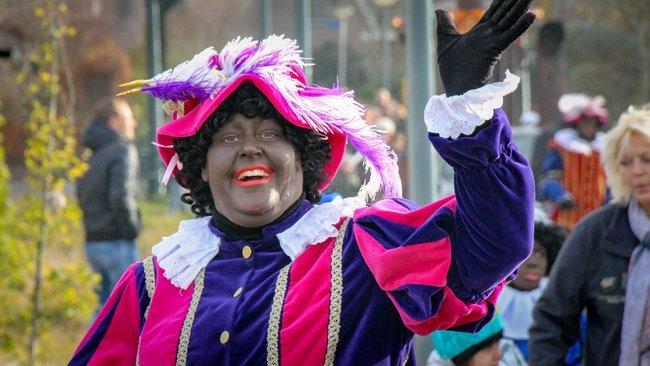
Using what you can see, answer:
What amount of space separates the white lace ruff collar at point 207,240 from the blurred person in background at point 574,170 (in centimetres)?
585

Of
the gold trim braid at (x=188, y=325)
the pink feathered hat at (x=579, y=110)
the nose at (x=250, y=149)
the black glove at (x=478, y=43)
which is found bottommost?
the gold trim braid at (x=188, y=325)

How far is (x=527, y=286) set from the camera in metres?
5.96

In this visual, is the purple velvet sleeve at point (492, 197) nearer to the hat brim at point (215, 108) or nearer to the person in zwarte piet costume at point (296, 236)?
the person in zwarte piet costume at point (296, 236)

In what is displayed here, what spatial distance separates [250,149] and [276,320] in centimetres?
43

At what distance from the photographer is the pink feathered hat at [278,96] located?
11.2 ft

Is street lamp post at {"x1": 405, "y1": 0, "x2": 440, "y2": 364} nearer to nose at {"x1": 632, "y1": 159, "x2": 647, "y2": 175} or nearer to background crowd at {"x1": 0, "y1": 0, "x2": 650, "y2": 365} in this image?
background crowd at {"x1": 0, "y1": 0, "x2": 650, "y2": 365}

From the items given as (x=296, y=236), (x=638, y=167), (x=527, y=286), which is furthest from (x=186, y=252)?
(x=527, y=286)

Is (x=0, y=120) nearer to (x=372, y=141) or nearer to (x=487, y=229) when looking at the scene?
(x=372, y=141)

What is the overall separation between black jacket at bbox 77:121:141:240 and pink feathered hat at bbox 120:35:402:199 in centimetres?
478

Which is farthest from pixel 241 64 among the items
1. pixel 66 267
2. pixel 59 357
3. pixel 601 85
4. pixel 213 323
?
pixel 601 85

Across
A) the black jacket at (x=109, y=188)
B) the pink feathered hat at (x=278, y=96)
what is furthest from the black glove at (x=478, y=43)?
the black jacket at (x=109, y=188)

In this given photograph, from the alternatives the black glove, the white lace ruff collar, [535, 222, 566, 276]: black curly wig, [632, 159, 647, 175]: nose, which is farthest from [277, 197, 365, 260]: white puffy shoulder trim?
[535, 222, 566, 276]: black curly wig

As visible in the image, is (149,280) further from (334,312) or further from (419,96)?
(419,96)

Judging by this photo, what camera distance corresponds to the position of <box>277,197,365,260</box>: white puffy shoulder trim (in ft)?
11.1
